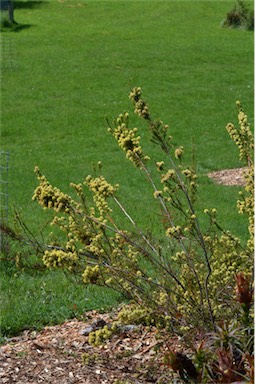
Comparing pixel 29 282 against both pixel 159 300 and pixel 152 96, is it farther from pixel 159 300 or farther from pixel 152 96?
pixel 152 96

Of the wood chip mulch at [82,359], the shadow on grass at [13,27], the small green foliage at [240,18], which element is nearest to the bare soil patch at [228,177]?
the wood chip mulch at [82,359]

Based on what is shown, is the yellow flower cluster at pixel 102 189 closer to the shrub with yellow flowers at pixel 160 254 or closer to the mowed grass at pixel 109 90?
the shrub with yellow flowers at pixel 160 254

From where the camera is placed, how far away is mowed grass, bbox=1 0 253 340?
38.3 feet

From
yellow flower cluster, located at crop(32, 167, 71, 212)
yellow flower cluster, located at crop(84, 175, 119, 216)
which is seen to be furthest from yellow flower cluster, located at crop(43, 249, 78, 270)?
yellow flower cluster, located at crop(84, 175, 119, 216)

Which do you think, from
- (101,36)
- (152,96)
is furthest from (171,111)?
(101,36)

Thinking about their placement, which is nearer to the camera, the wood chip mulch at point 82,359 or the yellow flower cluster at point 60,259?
the yellow flower cluster at point 60,259

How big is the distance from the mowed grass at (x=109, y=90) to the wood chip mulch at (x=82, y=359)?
537 millimetres

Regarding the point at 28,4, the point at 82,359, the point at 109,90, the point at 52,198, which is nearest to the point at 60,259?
the point at 52,198

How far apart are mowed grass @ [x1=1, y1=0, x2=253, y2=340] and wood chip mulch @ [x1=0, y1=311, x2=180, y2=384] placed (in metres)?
0.54

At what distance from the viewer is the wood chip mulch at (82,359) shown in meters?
4.77

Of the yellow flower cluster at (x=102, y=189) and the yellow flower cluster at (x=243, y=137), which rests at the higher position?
the yellow flower cluster at (x=243, y=137)

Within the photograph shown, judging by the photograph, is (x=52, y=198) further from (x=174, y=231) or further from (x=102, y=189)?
(x=174, y=231)

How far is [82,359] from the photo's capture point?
4.93 metres

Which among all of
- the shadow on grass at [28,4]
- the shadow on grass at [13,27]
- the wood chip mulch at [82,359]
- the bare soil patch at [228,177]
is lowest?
the shadow on grass at [28,4]
